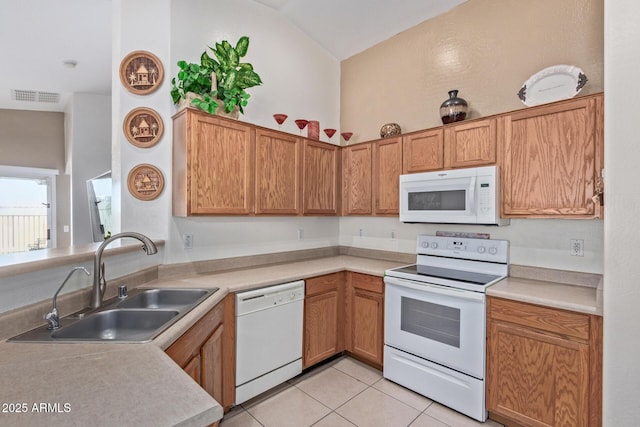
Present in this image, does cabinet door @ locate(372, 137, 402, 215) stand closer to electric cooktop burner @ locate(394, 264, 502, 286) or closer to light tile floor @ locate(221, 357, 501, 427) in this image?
electric cooktop burner @ locate(394, 264, 502, 286)

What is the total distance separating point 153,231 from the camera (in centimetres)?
238

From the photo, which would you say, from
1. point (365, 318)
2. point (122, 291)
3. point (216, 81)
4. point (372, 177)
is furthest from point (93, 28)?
point (365, 318)

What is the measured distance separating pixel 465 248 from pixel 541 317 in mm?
838

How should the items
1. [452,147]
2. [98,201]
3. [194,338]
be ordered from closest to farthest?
[194,338] → [452,147] → [98,201]

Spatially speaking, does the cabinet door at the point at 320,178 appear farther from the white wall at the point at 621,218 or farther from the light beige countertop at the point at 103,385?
the white wall at the point at 621,218

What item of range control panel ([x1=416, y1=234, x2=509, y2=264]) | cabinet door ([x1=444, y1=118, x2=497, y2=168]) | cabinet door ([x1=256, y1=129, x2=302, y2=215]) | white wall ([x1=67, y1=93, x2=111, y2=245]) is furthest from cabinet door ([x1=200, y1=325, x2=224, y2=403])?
white wall ([x1=67, y1=93, x2=111, y2=245])

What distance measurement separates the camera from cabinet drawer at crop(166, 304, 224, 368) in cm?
134

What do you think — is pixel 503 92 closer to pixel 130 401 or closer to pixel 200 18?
pixel 200 18

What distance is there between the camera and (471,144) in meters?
2.37

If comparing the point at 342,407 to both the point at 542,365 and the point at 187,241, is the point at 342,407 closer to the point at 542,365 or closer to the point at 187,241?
the point at 542,365

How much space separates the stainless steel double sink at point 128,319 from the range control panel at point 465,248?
192 centimetres

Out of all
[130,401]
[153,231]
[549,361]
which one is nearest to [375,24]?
[153,231]

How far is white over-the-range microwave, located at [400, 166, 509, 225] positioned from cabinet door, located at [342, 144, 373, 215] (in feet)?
1.61

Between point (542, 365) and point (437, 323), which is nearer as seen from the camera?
point (542, 365)
